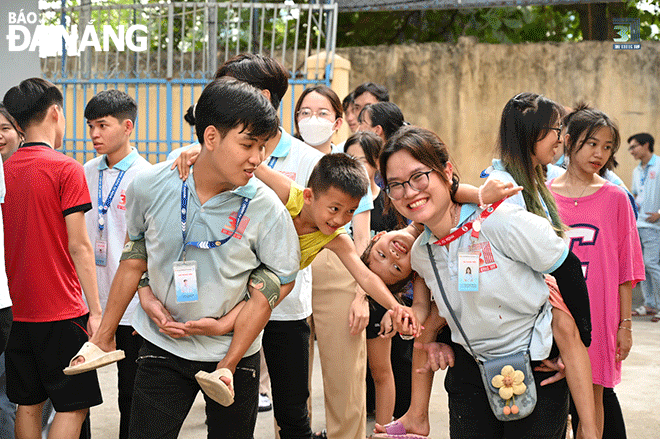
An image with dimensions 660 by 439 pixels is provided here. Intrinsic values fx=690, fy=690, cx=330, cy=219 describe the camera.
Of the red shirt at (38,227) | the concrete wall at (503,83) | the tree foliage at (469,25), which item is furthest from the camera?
the tree foliage at (469,25)

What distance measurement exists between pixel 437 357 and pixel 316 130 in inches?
63.2

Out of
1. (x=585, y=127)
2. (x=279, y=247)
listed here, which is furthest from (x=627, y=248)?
(x=279, y=247)

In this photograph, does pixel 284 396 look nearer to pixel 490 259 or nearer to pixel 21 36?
pixel 490 259

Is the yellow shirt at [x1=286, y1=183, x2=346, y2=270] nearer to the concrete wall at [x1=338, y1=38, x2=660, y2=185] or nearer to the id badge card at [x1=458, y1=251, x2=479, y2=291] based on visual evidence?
the id badge card at [x1=458, y1=251, x2=479, y2=291]

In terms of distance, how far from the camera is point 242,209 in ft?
7.29

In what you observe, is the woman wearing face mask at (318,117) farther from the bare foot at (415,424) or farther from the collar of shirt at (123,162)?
the bare foot at (415,424)

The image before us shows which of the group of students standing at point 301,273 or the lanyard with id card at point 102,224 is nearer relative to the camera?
the group of students standing at point 301,273

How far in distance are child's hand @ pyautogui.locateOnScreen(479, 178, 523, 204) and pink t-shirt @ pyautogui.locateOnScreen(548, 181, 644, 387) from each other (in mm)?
1128

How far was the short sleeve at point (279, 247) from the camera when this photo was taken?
88.9 inches

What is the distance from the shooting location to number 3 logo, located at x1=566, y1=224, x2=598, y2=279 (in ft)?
10.3

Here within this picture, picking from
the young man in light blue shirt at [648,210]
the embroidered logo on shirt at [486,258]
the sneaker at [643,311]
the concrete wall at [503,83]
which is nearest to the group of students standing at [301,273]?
the embroidered logo on shirt at [486,258]

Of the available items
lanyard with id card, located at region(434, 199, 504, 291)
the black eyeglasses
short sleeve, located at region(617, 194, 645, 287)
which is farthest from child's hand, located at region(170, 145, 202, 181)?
short sleeve, located at region(617, 194, 645, 287)

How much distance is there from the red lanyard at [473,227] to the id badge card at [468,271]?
0.21 feet

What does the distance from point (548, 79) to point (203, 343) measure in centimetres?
696
